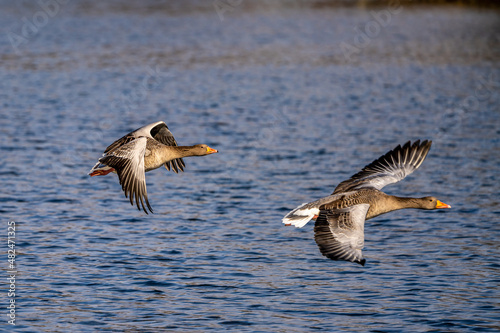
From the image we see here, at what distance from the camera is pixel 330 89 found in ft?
142

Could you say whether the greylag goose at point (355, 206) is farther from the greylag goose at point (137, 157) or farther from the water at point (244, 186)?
the greylag goose at point (137, 157)

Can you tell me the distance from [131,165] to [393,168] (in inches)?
218

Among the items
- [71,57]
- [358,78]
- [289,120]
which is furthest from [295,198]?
[71,57]

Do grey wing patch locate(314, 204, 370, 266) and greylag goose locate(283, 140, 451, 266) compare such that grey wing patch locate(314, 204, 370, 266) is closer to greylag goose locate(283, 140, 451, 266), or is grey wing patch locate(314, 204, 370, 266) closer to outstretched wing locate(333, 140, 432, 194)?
A: greylag goose locate(283, 140, 451, 266)

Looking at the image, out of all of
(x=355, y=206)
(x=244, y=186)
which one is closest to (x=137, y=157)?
(x=355, y=206)

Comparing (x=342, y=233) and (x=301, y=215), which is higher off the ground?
(x=301, y=215)

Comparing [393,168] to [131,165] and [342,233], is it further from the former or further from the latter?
[131,165]

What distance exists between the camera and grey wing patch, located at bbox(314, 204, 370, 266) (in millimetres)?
13086

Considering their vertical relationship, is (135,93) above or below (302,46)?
below

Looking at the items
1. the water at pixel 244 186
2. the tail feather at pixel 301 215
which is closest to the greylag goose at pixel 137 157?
the water at pixel 244 186

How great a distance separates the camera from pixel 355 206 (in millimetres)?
14711

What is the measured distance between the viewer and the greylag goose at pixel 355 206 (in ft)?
44.0

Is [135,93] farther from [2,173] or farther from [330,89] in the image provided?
[2,173]

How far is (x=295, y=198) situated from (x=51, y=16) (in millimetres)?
60877
